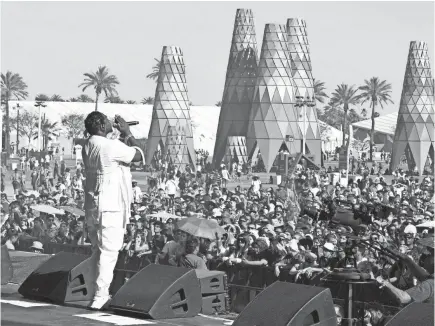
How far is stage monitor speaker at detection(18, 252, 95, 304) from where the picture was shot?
1133 centimetres

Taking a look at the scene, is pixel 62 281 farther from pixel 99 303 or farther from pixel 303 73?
pixel 303 73

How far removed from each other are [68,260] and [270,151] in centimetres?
7163

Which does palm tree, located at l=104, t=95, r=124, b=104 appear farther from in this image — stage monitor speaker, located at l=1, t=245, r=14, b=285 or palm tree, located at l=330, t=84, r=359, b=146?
stage monitor speaker, located at l=1, t=245, r=14, b=285

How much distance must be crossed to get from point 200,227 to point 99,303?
384 inches

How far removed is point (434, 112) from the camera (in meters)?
83.2

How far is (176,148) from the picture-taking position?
8338 centimetres

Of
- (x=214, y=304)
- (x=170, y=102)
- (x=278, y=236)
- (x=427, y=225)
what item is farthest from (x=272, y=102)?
(x=214, y=304)

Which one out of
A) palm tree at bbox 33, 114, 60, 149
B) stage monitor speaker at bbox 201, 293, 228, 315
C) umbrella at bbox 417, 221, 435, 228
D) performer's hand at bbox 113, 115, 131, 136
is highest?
performer's hand at bbox 113, 115, 131, 136

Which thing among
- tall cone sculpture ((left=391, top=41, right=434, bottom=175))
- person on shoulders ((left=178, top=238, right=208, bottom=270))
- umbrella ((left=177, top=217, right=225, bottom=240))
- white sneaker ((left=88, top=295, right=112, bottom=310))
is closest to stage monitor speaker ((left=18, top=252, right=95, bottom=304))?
white sneaker ((left=88, top=295, right=112, bottom=310))

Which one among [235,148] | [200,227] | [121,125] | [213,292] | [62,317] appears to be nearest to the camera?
[121,125]

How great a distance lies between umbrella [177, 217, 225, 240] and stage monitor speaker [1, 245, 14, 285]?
7261 millimetres

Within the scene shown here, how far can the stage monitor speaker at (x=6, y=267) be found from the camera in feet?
41.5

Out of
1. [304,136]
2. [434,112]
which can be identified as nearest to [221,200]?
[304,136]

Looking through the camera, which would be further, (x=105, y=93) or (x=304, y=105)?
(x=105, y=93)
